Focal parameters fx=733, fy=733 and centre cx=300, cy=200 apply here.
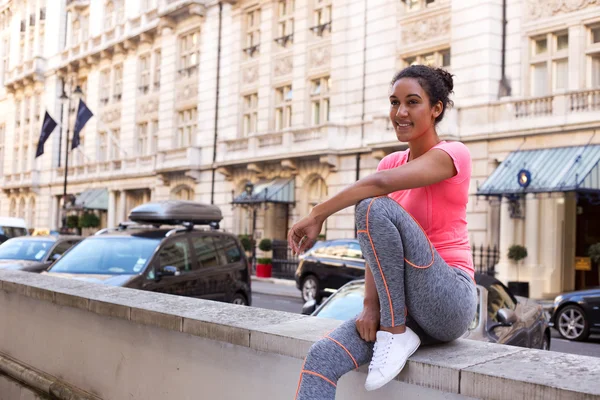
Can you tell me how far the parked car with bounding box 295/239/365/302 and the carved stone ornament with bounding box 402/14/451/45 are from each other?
33.1 ft

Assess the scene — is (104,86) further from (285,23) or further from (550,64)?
(550,64)

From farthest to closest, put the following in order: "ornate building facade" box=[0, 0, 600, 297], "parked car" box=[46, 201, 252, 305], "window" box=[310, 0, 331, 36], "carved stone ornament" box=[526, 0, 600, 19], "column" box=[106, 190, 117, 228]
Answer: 1. "column" box=[106, 190, 117, 228]
2. "window" box=[310, 0, 331, 36]
3. "ornate building facade" box=[0, 0, 600, 297]
4. "carved stone ornament" box=[526, 0, 600, 19]
5. "parked car" box=[46, 201, 252, 305]

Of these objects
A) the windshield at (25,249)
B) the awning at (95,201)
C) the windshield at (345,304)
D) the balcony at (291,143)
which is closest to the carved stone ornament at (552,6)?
the balcony at (291,143)

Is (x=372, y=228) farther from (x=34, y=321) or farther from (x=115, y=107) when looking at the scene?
(x=115, y=107)

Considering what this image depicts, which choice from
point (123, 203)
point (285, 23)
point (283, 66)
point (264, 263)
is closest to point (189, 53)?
point (285, 23)

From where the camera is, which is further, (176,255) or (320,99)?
(320,99)

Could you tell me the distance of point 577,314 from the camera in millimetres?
13898

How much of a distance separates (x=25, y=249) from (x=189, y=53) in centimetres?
2316

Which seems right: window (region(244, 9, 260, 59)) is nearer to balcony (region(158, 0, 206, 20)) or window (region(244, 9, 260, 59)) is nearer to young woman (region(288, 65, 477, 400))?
balcony (region(158, 0, 206, 20))

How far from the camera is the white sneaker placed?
118 inches

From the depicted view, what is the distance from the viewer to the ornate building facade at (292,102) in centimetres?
2169

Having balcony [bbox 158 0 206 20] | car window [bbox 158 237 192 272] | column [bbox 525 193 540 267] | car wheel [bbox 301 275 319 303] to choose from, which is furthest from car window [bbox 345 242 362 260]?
balcony [bbox 158 0 206 20]

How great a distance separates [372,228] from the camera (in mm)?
2977

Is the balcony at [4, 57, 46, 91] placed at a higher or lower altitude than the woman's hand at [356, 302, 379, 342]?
higher
